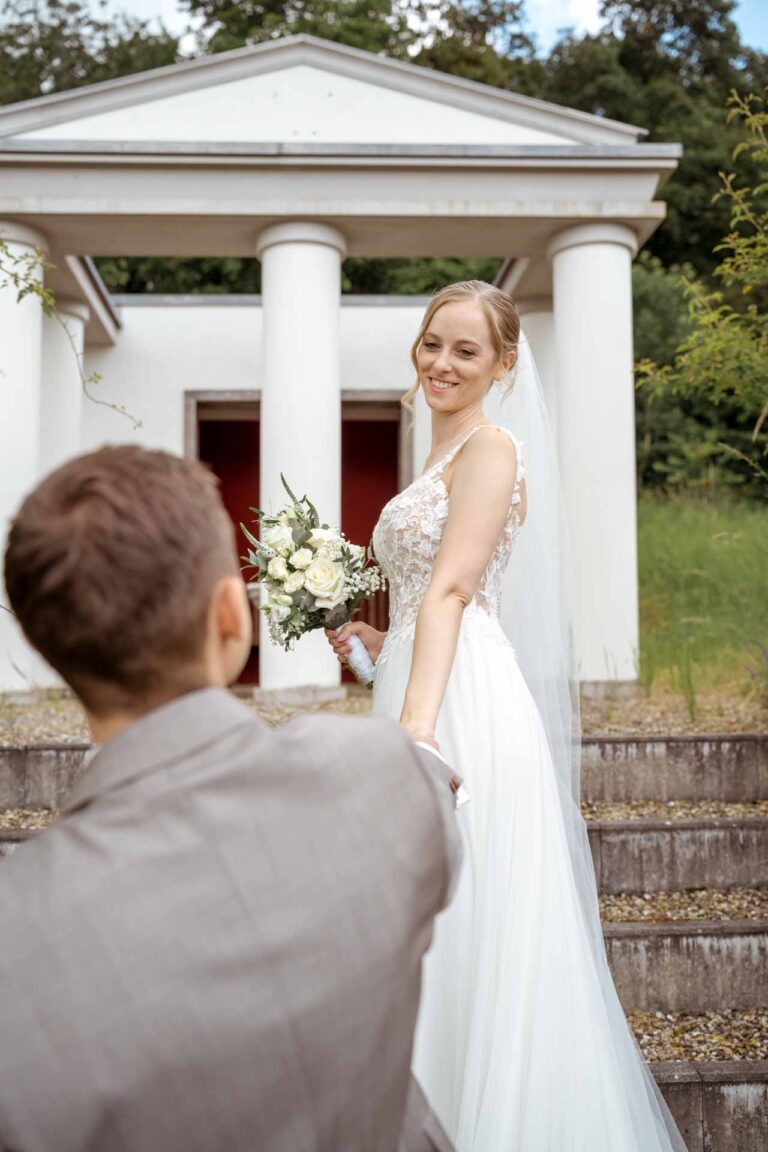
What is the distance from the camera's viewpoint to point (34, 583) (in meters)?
0.91

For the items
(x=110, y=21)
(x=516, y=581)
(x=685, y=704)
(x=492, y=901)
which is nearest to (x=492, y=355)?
(x=516, y=581)

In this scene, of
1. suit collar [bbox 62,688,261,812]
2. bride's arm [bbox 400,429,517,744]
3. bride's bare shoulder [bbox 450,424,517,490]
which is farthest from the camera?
bride's bare shoulder [bbox 450,424,517,490]

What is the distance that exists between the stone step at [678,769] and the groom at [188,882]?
12.6 ft

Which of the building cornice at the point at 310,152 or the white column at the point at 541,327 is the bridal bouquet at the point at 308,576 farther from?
the white column at the point at 541,327

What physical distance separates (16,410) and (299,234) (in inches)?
81.3

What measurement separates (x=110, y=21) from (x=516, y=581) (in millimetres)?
21126

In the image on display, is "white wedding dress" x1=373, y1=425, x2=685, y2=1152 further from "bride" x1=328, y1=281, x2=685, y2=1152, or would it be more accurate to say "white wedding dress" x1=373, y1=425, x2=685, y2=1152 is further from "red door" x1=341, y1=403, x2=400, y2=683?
"red door" x1=341, y1=403, x2=400, y2=683

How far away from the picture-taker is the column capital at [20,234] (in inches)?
261

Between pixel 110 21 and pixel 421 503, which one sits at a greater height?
pixel 110 21

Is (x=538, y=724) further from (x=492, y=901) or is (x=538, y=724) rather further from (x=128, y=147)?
(x=128, y=147)

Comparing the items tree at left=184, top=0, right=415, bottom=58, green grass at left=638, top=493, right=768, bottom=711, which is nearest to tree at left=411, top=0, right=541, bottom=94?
tree at left=184, top=0, right=415, bottom=58

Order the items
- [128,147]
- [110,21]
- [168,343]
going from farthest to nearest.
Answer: [110,21]
[168,343]
[128,147]

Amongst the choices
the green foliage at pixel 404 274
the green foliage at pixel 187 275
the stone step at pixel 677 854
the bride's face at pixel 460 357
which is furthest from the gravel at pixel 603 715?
the green foliage at pixel 187 275

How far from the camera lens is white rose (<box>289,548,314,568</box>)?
2.50 metres
